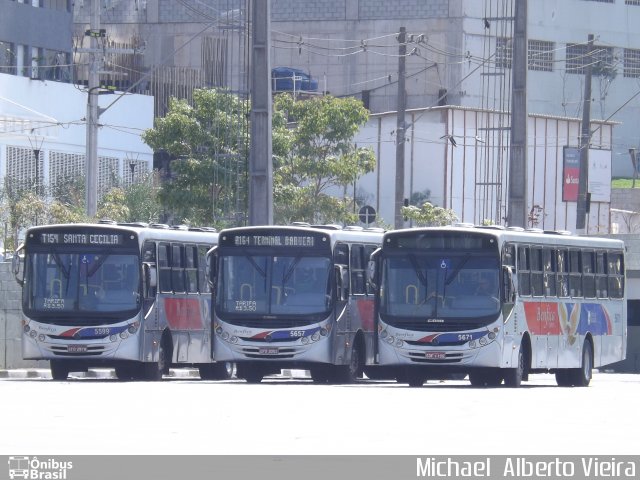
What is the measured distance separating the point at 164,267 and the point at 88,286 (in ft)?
5.88

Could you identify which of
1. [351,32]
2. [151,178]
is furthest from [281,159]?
[351,32]

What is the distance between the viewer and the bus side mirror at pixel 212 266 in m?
31.0

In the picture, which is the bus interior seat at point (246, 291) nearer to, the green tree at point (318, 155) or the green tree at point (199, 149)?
the green tree at point (199, 149)

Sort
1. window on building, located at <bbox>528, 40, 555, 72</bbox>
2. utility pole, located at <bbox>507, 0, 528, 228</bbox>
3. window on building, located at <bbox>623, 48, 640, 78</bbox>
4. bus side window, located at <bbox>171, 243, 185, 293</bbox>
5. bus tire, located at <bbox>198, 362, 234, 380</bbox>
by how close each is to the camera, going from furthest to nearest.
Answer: window on building, located at <bbox>623, 48, 640, 78</bbox> < window on building, located at <bbox>528, 40, 555, 72</bbox> < utility pole, located at <bbox>507, 0, 528, 228</bbox> < bus tire, located at <bbox>198, 362, 234, 380</bbox> < bus side window, located at <bbox>171, 243, 185, 293</bbox>

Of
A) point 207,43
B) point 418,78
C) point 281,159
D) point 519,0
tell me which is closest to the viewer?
point 519,0

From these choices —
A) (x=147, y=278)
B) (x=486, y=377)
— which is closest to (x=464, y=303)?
(x=486, y=377)

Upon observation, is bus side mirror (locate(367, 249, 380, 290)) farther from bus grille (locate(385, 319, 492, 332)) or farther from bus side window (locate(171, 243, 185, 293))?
bus side window (locate(171, 243, 185, 293))

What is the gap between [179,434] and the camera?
16.0 metres

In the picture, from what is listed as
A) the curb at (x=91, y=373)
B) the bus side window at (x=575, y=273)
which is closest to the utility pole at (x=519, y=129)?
the curb at (x=91, y=373)

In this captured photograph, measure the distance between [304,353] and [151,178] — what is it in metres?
35.8

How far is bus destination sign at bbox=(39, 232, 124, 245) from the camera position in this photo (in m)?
30.8

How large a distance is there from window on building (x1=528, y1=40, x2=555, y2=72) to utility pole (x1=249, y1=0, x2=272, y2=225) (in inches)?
2182

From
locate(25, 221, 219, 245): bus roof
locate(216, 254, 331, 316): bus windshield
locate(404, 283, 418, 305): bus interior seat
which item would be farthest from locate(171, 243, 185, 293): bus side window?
locate(404, 283, 418, 305): bus interior seat

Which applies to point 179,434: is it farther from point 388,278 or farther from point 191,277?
point 191,277
